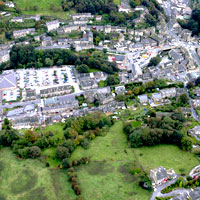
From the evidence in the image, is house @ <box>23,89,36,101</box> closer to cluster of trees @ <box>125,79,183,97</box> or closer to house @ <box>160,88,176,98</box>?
cluster of trees @ <box>125,79,183,97</box>

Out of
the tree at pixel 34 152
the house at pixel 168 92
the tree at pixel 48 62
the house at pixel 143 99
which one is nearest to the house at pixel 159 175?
the tree at pixel 34 152

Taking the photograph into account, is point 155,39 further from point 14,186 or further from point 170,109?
point 14,186

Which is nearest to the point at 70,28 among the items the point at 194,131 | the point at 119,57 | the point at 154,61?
the point at 119,57

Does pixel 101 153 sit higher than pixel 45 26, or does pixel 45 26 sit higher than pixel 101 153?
pixel 45 26

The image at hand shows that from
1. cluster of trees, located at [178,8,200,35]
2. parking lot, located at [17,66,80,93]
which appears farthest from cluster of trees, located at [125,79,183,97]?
cluster of trees, located at [178,8,200,35]

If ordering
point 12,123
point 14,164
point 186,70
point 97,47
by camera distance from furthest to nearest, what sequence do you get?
point 97,47 < point 186,70 < point 12,123 < point 14,164

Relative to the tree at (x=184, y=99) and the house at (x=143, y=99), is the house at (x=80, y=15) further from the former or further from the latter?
the tree at (x=184, y=99)

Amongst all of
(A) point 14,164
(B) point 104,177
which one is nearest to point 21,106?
(A) point 14,164
